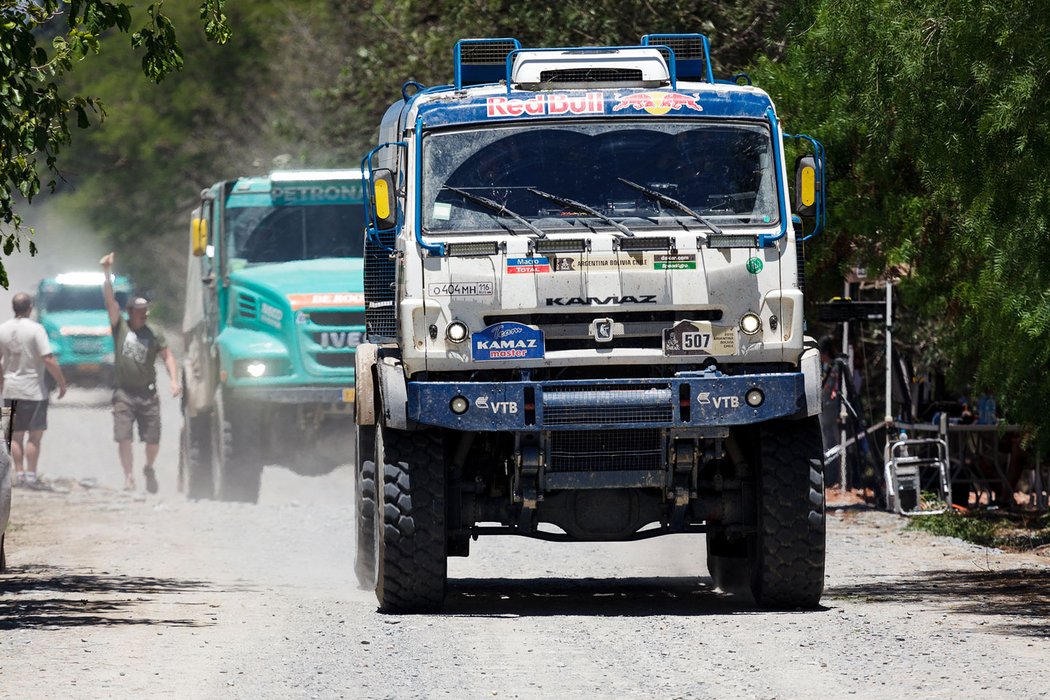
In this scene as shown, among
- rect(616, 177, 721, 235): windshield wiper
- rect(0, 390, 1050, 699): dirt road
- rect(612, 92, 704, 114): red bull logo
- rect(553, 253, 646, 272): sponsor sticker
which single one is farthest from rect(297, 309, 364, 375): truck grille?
rect(553, 253, 646, 272): sponsor sticker

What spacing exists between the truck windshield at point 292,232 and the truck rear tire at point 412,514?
28.4 feet

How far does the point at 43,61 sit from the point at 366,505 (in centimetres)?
321

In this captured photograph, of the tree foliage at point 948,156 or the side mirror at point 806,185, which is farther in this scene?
the tree foliage at point 948,156

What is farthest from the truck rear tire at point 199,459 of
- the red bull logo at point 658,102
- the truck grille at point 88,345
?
the truck grille at point 88,345

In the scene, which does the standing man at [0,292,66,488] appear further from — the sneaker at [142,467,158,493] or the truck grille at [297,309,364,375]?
the truck grille at [297,309,364,375]

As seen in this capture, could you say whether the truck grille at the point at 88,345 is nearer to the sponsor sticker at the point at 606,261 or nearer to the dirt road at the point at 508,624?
the dirt road at the point at 508,624

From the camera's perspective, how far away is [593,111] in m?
10.5

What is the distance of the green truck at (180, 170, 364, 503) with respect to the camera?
61.3 ft

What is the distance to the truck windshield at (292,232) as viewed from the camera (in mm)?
18953

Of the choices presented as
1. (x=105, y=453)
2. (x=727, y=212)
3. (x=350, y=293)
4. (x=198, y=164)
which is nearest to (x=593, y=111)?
(x=727, y=212)

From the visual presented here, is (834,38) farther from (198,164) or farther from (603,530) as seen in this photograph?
(198,164)

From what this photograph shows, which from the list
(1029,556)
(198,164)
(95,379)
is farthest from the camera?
(198,164)

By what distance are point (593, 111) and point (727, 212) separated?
36.8 inches

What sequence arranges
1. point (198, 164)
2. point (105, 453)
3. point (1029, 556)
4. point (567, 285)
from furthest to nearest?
1. point (198, 164)
2. point (105, 453)
3. point (1029, 556)
4. point (567, 285)
